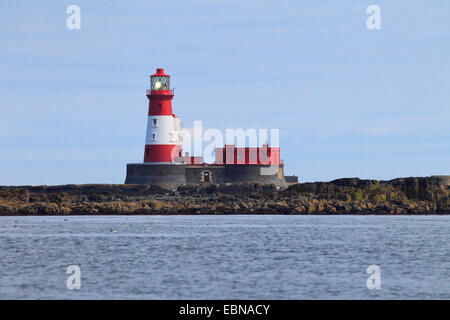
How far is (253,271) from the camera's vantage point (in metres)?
22.7

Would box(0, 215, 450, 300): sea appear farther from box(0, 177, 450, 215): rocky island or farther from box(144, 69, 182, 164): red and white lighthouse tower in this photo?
box(144, 69, 182, 164): red and white lighthouse tower

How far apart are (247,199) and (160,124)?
855 centimetres

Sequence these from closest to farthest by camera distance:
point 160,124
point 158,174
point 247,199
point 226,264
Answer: point 226,264 < point 247,199 < point 160,124 < point 158,174

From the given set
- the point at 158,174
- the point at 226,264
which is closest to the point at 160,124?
the point at 158,174

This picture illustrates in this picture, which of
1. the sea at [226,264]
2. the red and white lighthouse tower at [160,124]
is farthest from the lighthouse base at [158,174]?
the sea at [226,264]

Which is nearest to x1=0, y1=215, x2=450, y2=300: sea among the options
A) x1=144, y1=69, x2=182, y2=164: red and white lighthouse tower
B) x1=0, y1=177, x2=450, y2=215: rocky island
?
x1=0, y1=177, x2=450, y2=215: rocky island

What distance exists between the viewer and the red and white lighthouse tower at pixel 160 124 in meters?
62.6

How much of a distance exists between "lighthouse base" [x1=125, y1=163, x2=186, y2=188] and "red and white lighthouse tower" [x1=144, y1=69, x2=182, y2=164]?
497 mm

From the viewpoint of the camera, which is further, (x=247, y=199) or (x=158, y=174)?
(x=158, y=174)

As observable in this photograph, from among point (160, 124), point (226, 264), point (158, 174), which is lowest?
point (226, 264)

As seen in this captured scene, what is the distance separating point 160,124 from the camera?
62.5 meters

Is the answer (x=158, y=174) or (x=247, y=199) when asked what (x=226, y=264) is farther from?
(x=158, y=174)

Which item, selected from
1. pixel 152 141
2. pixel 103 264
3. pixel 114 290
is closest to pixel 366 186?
pixel 152 141
